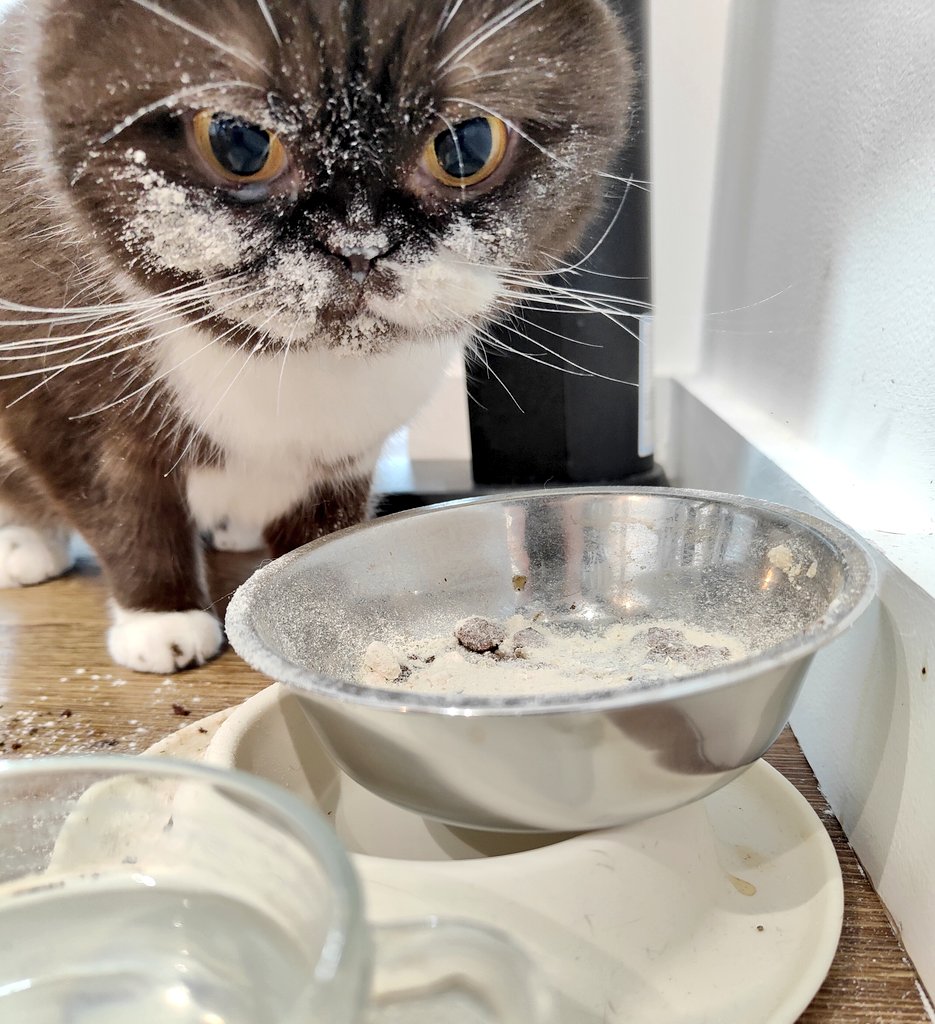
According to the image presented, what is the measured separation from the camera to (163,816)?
1.03 feet

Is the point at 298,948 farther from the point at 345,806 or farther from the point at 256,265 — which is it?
the point at 256,265

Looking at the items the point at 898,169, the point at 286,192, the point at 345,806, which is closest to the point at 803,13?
the point at 898,169

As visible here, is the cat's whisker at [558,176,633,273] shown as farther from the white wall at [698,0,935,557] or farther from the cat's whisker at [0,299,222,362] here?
the cat's whisker at [0,299,222,362]

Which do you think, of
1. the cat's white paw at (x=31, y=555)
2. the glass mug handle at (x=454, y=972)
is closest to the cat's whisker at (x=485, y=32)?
the glass mug handle at (x=454, y=972)

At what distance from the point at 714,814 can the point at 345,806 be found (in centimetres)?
23

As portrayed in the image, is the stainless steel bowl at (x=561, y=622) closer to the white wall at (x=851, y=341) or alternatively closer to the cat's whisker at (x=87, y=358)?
the white wall at (x=851, y=341)

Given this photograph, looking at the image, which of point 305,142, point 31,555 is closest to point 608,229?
point 305,142

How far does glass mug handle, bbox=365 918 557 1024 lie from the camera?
0.94ft

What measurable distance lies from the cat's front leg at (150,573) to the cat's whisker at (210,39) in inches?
14.9

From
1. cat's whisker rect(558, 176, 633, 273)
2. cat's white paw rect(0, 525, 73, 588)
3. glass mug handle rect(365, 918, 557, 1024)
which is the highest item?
cat's whisker rect(558, 176, 633, 273)

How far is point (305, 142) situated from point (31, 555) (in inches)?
27.7

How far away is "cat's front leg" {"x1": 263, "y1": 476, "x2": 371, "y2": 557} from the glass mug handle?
59 centimetres

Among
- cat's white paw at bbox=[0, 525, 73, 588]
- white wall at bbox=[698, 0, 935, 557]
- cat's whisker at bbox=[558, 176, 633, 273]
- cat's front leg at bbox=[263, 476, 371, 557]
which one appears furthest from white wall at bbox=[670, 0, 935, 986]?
cat's white paw at bbox=[0, 525, 73, 588]

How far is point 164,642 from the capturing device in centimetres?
76
